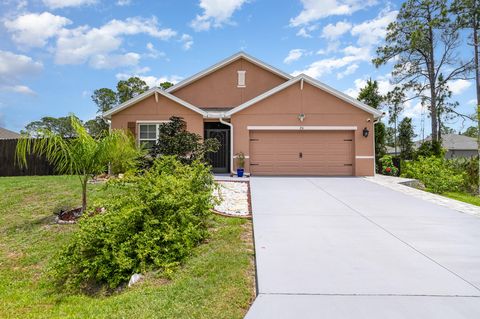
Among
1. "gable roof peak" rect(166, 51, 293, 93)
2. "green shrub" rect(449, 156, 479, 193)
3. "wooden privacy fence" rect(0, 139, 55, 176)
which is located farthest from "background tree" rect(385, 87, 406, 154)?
"wooden privacy fence" rect(0, 139, 55, 176)

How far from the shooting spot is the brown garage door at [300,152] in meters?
13.6

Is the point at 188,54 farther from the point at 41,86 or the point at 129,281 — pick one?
the point at 129,281

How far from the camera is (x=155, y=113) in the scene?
44.2 ft

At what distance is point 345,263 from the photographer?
3.98 metres

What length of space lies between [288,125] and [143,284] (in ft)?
35.5

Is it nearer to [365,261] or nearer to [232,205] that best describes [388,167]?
[232,205]

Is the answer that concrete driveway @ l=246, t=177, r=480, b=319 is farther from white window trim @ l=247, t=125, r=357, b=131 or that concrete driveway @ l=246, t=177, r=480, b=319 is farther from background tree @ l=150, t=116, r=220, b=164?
white window trim @ l=247, t=125, r=357, b=131

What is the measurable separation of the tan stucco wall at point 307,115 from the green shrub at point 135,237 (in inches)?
330

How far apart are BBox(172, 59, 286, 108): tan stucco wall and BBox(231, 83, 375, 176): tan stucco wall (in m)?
3.02

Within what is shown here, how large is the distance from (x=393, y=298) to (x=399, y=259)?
1.21 meters

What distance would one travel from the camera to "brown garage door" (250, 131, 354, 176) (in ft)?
44.6

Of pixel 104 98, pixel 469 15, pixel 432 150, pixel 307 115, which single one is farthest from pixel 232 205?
pixel 104 98

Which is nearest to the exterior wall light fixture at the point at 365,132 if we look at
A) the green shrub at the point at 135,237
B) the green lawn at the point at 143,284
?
the green lawn at the point at 143,284

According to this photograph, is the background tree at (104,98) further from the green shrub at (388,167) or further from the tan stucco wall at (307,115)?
the green shrub at (388,167)
